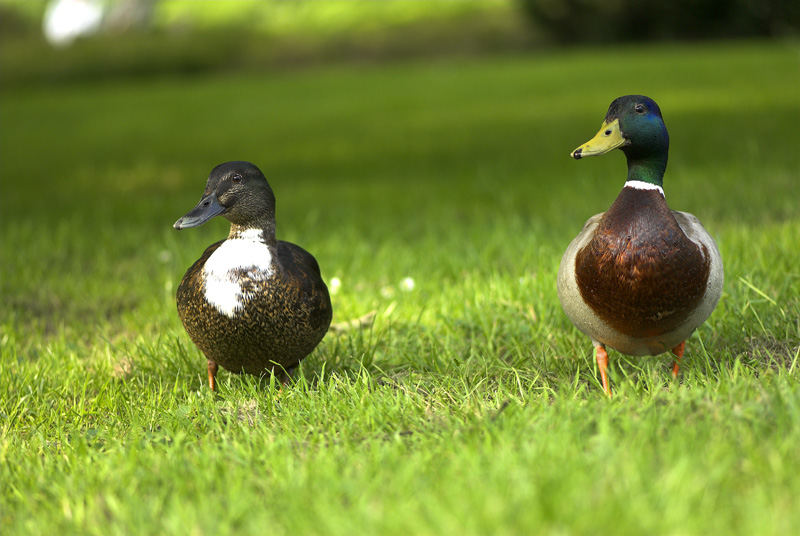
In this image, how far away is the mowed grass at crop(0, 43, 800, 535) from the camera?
211 centimetres

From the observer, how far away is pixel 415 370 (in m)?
3.54

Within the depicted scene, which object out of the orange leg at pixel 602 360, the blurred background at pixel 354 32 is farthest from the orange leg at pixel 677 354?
the blurred background at pixel 354 32

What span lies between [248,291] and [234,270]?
0.09m

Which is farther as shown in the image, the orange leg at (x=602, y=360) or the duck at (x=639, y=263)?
the orange leg at (x=602, y=360)

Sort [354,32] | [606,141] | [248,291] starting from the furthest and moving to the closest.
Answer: [354,32] < [248,291] < [606,141]

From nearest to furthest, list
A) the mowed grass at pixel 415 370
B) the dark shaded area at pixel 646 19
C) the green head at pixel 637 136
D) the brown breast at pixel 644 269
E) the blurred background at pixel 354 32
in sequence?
the mowed grass at pixel 415 370, the brown breast at pixel 644 269, the green head at pixel 637 136, the dark shaded area at pixel 646 19, the blurred background at pixel 354 32

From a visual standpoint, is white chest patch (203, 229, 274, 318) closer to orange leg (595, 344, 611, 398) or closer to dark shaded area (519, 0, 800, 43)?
orange leg (595, 344, 611, 398)

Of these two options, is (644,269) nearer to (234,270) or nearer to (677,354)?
(677,354)

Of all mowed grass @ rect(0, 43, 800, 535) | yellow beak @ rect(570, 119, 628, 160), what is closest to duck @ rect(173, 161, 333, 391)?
mowed grass @ rect(0, 43, 800, 535)

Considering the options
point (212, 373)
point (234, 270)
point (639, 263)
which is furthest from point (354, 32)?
point (639, 263)

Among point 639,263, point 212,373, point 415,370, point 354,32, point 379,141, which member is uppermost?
point 639,263

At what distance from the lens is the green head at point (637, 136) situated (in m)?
2.97

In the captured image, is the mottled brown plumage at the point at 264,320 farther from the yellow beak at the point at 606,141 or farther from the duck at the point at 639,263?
the yellow beak at the point at 606,141

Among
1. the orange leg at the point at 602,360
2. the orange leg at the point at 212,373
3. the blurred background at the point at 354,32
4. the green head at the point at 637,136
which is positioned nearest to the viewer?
the green head at the point at 637,136
